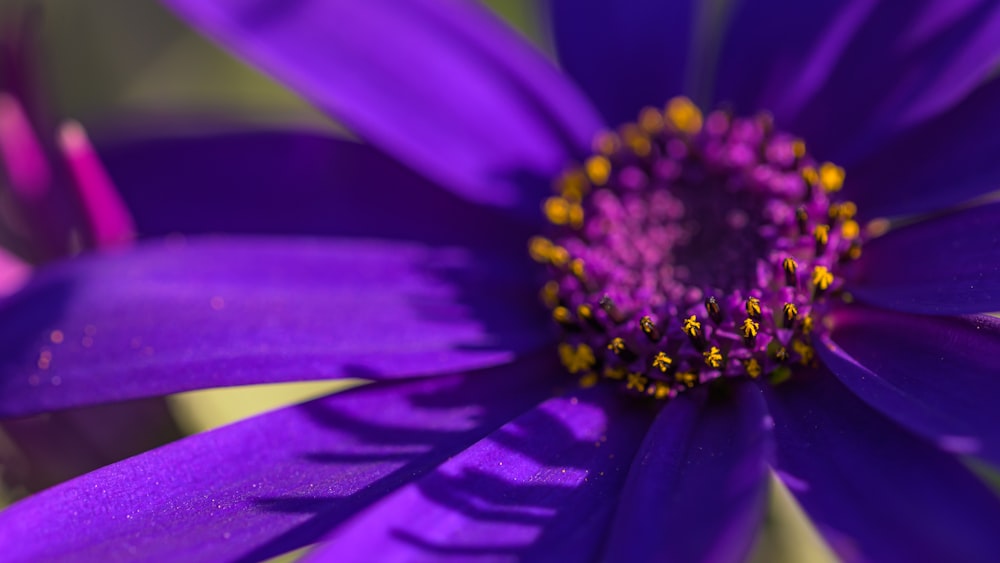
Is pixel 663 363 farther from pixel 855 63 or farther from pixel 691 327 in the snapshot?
→ pixel 855 63

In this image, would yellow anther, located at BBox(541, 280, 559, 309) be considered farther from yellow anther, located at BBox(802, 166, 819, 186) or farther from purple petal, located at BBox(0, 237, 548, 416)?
yellow anther, located at BBox(802, 166, 819, 186)

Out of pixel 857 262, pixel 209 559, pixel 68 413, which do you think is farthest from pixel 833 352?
pixel 68 413

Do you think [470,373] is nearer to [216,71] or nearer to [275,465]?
[275,465]

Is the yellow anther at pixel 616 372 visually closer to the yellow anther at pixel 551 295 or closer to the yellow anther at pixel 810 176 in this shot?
the yellow anther at pixel 551 295

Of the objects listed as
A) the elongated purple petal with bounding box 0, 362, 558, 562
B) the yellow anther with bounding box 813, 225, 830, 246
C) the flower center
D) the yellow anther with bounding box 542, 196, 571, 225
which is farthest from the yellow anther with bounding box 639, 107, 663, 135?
the elongated purple petal with bounding box 0, 362, 558, 562

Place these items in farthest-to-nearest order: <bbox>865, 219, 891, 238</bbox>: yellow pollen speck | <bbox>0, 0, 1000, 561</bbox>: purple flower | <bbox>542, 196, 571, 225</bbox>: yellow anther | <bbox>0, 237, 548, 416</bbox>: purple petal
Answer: <bbox>542, 196, 571, 225</bbox>: yellow anther, <bbox>865, 219, 891, 238</bbox>: yellow pollen speck, <bbox>0, 237, 548, 416</bbox>: purple petal, <bbox>0, 0, 1000, 561</bbox>: purple flower

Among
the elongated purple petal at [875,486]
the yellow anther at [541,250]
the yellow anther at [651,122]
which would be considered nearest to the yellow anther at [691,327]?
the elongated purple petal at [875,486]
